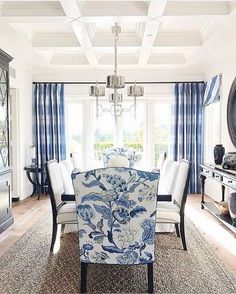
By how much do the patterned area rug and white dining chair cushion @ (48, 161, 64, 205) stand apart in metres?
0.60

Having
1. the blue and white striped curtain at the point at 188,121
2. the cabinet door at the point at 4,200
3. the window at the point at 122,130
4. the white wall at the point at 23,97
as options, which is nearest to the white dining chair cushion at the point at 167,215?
the cabinet door at the point at 4,200

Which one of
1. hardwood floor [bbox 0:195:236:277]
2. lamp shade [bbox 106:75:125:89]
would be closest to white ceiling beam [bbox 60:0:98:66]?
lamp shade [bbox 106:75:125:89]

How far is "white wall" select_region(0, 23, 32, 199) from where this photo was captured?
5147 mm

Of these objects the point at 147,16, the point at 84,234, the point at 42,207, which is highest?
the point at 147,16

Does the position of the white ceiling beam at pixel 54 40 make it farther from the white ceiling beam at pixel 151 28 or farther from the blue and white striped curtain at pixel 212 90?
the blue and white striped curtain at pixel 212 90

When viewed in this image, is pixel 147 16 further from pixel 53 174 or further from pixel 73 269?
pixel 73 269

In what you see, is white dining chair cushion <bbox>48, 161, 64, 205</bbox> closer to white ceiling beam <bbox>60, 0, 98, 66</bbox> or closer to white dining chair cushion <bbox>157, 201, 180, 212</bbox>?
white dining chair cushion <bbox>157, 201, 180, 212</bbox>

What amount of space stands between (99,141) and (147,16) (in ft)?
12.1

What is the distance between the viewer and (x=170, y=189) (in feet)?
12.2

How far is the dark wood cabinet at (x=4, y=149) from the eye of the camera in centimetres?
405

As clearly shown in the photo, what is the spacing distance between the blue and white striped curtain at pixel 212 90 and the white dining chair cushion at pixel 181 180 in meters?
2.70

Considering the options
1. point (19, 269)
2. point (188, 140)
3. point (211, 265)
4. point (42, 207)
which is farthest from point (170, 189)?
point (188, 140)

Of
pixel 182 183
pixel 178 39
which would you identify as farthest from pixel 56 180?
pixel 178 39

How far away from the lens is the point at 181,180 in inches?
132
